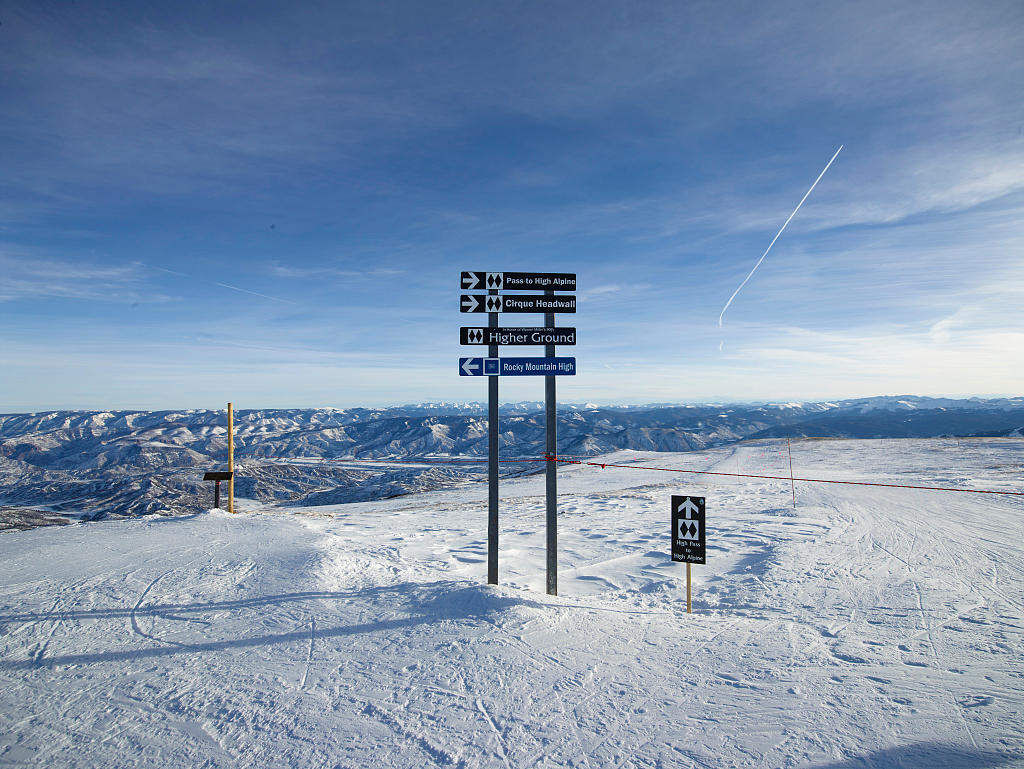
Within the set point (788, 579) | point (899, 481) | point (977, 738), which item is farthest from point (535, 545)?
point (899, 481)

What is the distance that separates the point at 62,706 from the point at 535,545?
9251mm

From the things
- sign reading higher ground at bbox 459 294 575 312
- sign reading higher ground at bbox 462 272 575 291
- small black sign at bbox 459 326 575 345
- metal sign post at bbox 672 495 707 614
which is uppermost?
sign reading higher ground at bbox 462 272 575 291

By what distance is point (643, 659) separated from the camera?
Result: 543 centimetres

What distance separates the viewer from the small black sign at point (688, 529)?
22.8 feet

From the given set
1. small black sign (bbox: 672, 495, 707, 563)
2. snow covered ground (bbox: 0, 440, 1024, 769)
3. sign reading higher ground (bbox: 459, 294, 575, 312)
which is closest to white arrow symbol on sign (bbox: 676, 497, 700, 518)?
small black sign (bbox: 672, 495, 707, 563)

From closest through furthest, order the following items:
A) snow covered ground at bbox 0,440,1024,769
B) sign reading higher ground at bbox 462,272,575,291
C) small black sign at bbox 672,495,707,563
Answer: snow covered ground at bbox 0,440,1024,769 < small black sign at bbox 672,495,707,563 < sign reading higher ground at bbox 462,272,575,291

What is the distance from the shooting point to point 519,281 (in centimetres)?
770

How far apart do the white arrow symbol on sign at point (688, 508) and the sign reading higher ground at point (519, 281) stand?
149 inches

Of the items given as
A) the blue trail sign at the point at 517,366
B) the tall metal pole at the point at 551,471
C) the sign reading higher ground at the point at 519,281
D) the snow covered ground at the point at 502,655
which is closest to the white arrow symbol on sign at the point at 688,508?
the snow covered ground at the point at 502,655

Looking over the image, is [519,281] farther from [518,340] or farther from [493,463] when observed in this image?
[493,463]

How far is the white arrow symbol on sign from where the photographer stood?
23.1 ft

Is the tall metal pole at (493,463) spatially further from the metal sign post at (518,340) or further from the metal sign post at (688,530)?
the metal sign post at (688,530)

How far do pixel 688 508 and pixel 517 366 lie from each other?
334 cm

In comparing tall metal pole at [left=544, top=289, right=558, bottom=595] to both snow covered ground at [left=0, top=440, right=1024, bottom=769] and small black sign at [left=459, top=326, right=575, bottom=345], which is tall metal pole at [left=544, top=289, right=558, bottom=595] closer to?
small black sign at [left=459, top=326, right=575, bottom=345]
